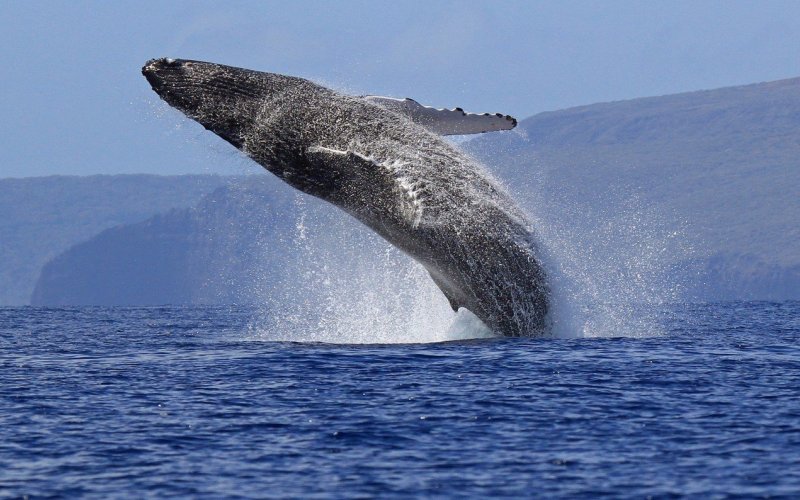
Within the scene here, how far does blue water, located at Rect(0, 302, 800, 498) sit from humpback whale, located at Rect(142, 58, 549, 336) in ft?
3.10

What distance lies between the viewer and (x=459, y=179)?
17203 mm

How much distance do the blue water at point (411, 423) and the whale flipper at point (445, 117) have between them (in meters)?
2.96

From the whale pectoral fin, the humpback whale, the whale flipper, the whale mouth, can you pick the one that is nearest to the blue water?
the whale pectoral fin

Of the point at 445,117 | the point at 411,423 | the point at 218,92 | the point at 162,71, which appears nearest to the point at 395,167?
the point at 445,117

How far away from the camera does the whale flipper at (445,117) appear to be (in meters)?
17.7

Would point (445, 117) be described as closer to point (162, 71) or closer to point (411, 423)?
point (162, 71)

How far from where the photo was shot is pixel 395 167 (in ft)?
55.5

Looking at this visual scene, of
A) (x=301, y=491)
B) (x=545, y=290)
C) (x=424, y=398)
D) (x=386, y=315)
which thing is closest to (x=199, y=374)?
(x=424, y=398)

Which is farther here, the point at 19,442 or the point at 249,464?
the point at 19,442

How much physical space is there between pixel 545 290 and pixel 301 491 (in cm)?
855

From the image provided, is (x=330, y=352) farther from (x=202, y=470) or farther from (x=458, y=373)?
(x=202, y=470)

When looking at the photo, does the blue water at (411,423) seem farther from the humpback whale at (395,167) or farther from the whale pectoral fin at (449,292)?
the humpback whale at (395,167)

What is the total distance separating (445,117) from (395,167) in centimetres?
129

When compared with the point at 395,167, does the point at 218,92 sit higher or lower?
higher
